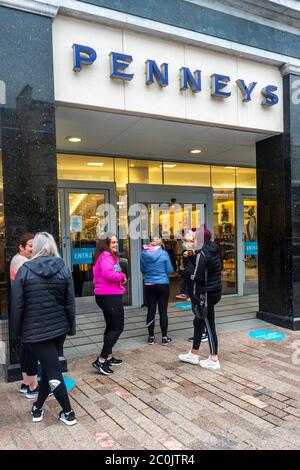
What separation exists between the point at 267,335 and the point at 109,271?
3.10 m

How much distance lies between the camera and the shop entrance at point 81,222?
7559 millimetres

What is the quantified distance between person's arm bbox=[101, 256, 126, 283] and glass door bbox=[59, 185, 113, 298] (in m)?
3.28

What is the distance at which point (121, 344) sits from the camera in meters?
5.62

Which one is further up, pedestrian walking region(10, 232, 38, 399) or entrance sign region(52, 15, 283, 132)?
entrance sign region(52, 15, 283, 132)

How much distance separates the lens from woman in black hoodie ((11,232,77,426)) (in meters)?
3.10

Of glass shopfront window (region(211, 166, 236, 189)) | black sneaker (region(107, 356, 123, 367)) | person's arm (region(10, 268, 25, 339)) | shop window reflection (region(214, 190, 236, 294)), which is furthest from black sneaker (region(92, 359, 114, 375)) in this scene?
glass shopfront window (region(211, 166, 236, 189))

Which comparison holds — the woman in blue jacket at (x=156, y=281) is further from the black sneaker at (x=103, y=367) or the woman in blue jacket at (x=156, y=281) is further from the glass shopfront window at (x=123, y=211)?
the glass shopfront window at (x=123, y=211)

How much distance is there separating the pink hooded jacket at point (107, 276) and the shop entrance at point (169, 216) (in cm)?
368

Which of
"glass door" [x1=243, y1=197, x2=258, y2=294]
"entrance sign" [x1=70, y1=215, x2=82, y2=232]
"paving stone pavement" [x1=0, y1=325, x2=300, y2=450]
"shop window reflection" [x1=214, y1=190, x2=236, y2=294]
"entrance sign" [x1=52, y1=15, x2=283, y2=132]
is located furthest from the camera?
"glass door" [x1=243, y1=197, x2=258, y2=294]

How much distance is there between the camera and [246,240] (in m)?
9.65

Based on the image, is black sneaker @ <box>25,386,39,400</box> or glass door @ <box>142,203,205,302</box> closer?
black sneaker @ <box>25,386,39,400</box>

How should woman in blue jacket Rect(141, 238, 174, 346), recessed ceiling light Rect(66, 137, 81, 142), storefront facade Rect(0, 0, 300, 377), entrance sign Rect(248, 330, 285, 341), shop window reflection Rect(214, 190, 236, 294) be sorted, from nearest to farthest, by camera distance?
storefront facade Rect(0, 0, 300, 377)
woman in blue jacket Rect(141, 238, 174, 346)
entrance sign Rect(248, 330, 285, 341)
recessed ceiling light Rect(66, 137, 81, 142)
shop window reflection Rect(214, 190, 236, 294)

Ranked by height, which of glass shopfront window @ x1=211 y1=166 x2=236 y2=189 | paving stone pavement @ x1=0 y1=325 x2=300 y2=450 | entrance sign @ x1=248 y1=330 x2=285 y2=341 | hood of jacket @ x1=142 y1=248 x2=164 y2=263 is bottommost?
entrance sign @ x1=248 y1=330 x2=285 y2=341

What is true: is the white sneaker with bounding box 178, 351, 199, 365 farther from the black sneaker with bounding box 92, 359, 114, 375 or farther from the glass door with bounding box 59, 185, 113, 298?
the glass door with bounding box 59, 185, 113, 298
